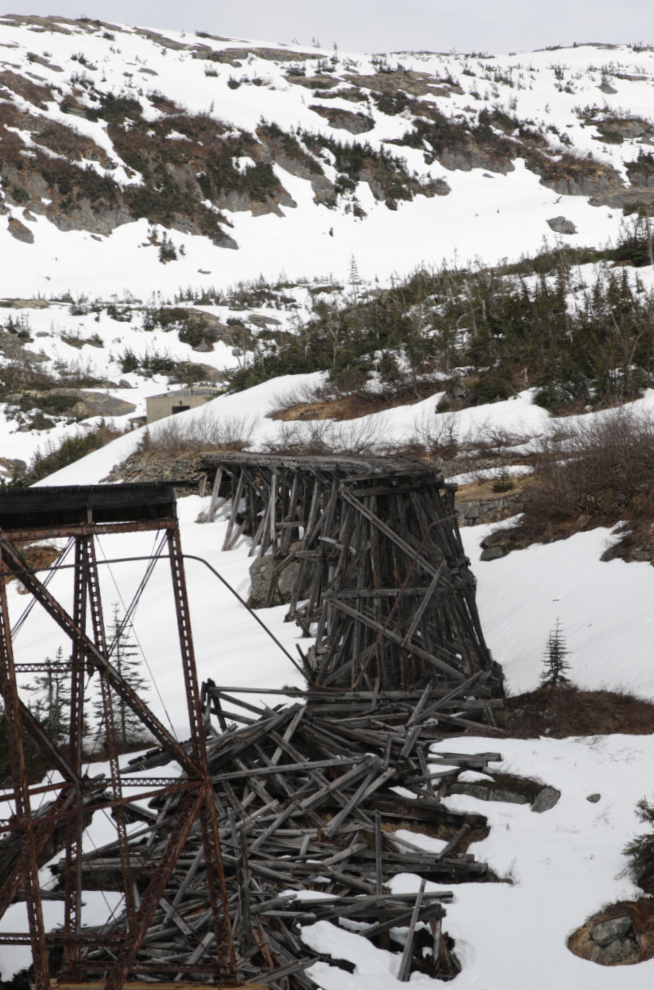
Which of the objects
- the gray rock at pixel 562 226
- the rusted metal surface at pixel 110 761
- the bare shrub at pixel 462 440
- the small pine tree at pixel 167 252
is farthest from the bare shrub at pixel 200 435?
the small pine tree at pixel 167 252

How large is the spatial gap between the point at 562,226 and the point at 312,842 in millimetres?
75696

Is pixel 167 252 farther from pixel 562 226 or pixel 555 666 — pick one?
pixel 555 666

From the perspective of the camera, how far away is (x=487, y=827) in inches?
392

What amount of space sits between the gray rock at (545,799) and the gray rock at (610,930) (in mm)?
2461

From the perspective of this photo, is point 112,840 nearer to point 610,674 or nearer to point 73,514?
point 73,514

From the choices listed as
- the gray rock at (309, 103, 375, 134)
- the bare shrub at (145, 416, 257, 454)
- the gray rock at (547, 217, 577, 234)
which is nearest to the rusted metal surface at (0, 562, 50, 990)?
the bare shrub at (145, 416, 257, 454)

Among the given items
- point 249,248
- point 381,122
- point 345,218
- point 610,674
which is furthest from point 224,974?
point 381,122

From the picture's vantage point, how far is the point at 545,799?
33.7 feet

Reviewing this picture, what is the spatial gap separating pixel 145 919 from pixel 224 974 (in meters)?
0.96

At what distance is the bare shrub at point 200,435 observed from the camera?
32.4 meters

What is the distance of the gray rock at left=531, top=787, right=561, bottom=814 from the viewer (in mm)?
10174

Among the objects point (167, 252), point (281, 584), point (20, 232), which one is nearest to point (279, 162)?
point (167, 252)

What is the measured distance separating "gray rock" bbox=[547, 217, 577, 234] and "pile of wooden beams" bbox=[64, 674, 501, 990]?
6959 cm

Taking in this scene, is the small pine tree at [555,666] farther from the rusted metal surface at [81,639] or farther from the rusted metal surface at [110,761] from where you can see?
the rusted metal surface at [81,639]
